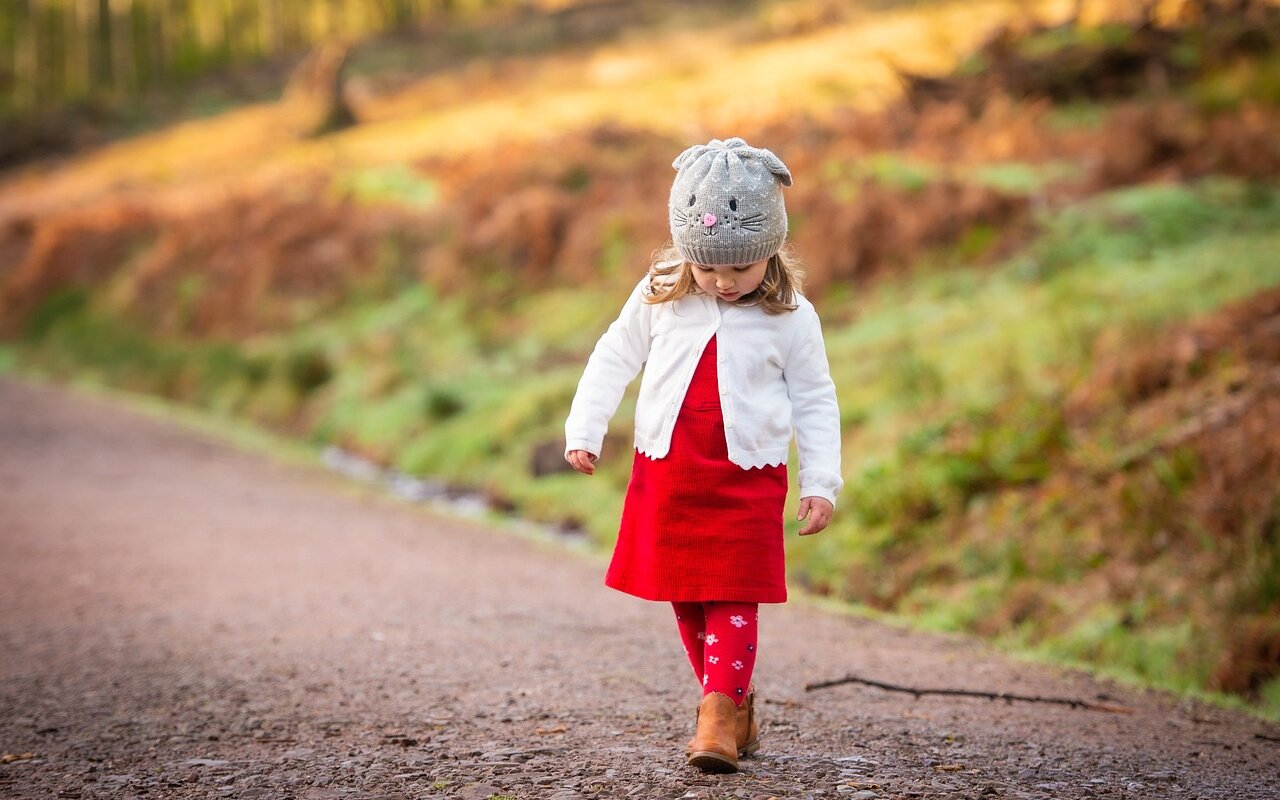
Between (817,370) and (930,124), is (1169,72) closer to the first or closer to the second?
(930,124)

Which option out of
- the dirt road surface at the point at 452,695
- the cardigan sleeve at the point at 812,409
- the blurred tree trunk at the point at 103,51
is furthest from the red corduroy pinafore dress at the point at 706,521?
the blurred tree trunk at the point at 103,51

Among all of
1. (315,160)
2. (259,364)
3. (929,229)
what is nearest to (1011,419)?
(929,229)

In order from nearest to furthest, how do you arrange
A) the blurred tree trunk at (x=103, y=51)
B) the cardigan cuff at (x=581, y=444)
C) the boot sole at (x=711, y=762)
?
the boot sole at (x=711, y=762) → the cardigan cuff at (x=581, y=444) → the blurred tree trunk at (x=103, y=51)

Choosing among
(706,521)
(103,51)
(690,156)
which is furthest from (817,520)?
(103,51)

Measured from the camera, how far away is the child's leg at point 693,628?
4.08 m

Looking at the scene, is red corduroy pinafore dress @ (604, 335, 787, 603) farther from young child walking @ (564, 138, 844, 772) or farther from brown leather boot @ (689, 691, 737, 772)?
brown leather boot @ (689, 691, 737, 772)

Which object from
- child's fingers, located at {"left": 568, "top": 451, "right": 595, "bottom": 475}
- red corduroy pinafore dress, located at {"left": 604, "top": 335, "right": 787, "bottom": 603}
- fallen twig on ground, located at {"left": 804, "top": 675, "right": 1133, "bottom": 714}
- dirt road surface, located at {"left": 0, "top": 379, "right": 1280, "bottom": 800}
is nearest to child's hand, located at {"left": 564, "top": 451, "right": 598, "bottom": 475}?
child's fingers, located at {"left": 568, "top": 451, "right": 595, "bottom": 475}

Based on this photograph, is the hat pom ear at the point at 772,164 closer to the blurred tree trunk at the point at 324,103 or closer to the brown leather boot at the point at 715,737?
the brown leather boot at the point at 715,737

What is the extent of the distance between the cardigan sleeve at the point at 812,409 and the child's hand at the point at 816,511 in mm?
28

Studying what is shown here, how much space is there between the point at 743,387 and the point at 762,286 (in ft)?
1.09

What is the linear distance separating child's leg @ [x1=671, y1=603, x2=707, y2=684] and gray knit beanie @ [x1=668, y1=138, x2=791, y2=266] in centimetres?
105

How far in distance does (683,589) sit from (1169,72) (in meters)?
14.9

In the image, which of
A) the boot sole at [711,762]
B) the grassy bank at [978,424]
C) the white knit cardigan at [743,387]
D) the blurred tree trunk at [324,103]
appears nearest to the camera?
the boot sole at [711,762]

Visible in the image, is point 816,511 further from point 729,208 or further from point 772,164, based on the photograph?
point 772,164
